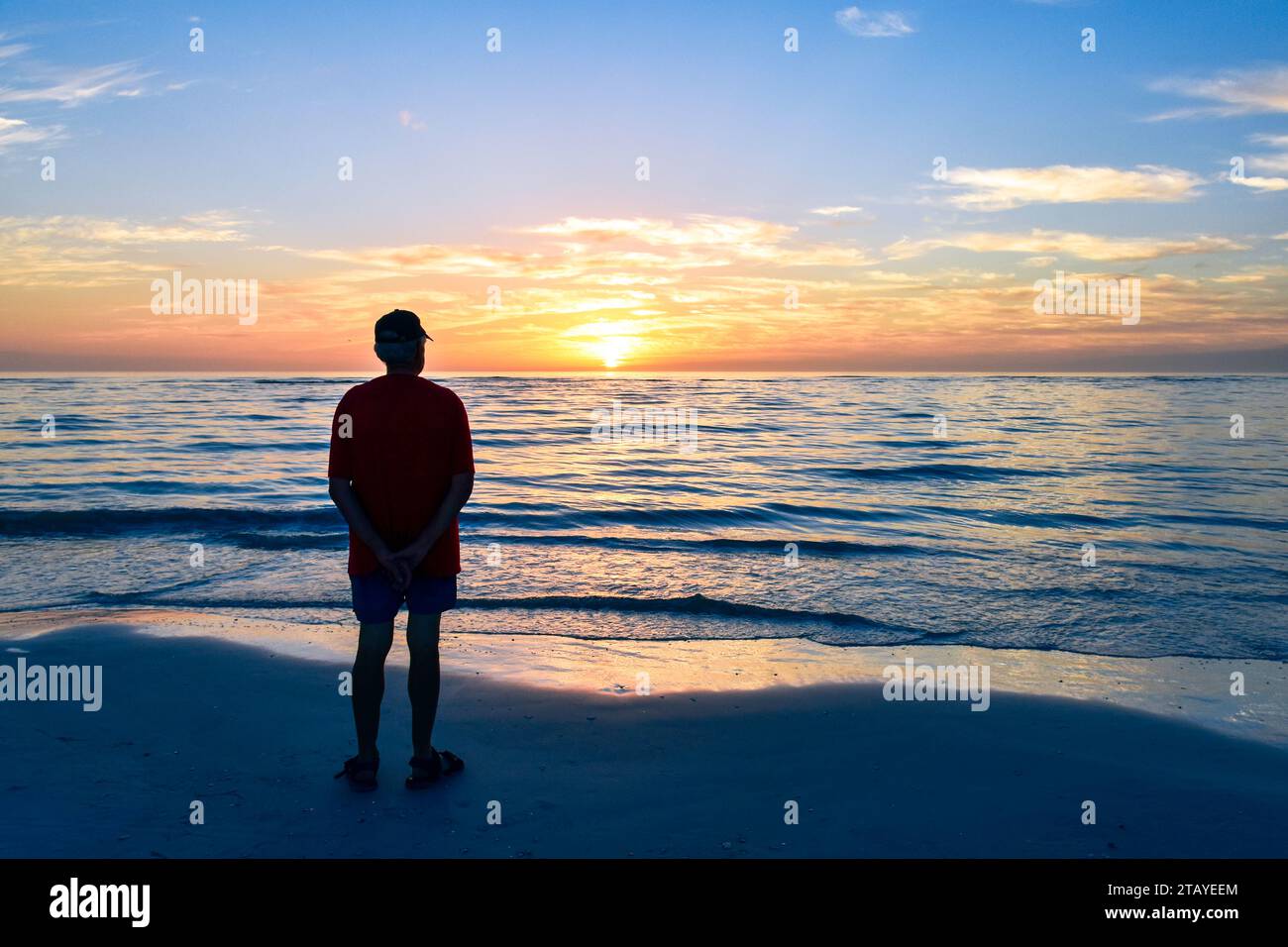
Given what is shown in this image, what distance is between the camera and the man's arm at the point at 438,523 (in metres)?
4.07

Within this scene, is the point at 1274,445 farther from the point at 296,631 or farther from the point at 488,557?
the point at 296,631

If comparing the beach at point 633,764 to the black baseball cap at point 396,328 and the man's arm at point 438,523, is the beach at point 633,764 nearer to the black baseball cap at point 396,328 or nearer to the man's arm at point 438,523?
the man's arm at point 438,523

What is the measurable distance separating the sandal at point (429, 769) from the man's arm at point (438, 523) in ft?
3.48

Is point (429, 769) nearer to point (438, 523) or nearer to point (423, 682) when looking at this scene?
point (423, 682)

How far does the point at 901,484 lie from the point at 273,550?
13494 millimetres

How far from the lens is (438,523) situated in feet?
13.5

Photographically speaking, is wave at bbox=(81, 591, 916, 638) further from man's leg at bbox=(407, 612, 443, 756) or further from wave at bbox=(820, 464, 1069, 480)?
wave at bbox=(820, 464, 1069, 480)

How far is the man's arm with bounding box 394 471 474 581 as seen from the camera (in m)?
4.07

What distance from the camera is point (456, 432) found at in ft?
13.5

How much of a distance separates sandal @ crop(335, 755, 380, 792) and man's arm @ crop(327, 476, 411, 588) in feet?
3.29

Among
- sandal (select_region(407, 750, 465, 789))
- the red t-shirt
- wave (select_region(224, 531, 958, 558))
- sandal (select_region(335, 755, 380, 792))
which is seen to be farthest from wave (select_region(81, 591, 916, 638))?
the red t-shirt

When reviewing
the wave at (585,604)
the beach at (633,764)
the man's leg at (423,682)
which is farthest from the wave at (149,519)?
the man's leg at (423,682)
